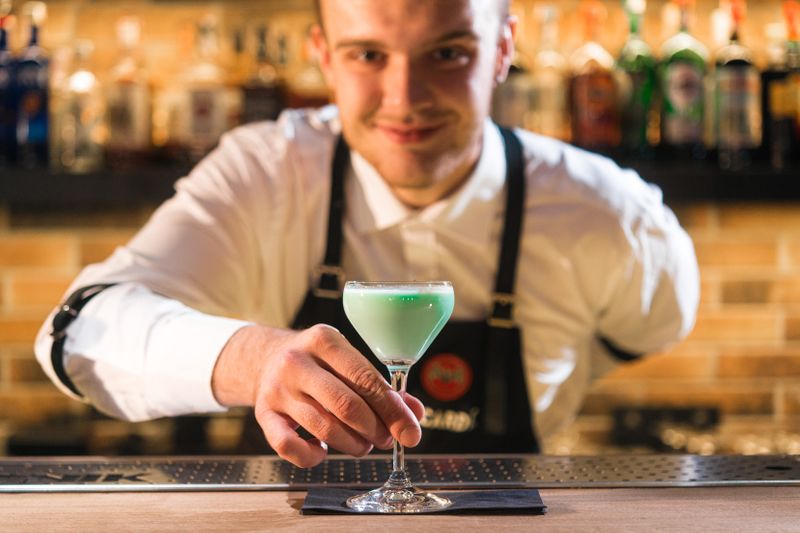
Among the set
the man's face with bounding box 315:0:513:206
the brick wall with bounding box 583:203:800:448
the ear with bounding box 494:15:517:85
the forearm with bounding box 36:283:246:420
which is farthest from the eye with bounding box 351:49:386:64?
the brick wall with bounding box 583:203:800:448

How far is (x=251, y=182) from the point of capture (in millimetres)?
2076

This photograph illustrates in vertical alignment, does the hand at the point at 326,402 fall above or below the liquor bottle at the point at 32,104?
below

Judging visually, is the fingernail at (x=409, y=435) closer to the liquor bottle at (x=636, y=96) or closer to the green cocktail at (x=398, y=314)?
the green cocktail at (x=398, y=314)

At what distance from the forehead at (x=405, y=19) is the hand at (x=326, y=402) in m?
0.76

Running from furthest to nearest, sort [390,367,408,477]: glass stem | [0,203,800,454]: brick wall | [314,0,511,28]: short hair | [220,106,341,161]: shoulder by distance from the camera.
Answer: [0,203,800,454]: brick wall
[220,106,341,161]: shoulder
[314,0,511,28]: short hair
[390,367,408,477]: glass stem

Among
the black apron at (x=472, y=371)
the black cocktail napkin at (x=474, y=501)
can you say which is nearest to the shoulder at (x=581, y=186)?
the black apron at (x=472, y=371)

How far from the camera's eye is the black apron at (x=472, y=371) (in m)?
2.04

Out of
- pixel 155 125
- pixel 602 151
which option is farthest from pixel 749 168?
pixel 155 125

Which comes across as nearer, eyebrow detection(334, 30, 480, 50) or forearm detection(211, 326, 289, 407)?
forearm detection(211, 326, 289, 407)

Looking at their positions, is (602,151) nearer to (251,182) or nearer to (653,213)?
(653,213)

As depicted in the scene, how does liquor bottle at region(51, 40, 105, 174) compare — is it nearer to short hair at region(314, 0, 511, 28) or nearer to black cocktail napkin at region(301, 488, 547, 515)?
short hair at region(314, 0, 511, 28)

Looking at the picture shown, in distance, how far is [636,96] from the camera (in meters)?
2.60

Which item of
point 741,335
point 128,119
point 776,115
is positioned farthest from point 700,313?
point 128,119

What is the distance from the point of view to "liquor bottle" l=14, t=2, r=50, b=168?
2.56 metres
